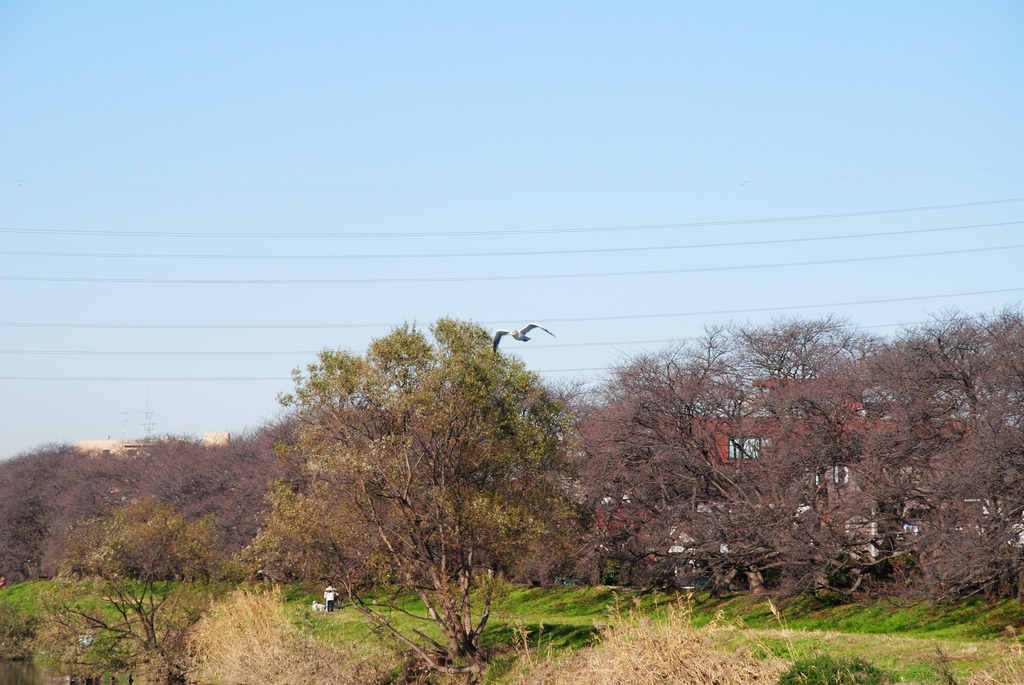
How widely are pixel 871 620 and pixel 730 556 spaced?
4.49 m

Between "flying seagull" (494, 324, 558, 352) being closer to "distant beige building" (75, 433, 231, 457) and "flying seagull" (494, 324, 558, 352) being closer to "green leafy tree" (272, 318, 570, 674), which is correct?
"green leafy tree" (272, 318, 570, 674)

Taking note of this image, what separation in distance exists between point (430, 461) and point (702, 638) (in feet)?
24.9

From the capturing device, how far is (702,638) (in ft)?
52.1

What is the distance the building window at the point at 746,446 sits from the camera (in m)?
32.4

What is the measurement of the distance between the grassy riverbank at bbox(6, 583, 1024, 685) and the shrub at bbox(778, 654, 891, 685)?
2.58 feet

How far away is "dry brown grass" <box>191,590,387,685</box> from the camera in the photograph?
24.1 meters

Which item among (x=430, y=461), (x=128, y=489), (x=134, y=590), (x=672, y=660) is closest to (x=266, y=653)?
(x=134, y=590)

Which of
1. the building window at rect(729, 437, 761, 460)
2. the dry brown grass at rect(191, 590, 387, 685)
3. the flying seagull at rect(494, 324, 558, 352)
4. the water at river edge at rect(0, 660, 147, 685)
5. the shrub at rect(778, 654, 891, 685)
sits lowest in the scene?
the water at river edge at rect(0, 660, 147, 685)

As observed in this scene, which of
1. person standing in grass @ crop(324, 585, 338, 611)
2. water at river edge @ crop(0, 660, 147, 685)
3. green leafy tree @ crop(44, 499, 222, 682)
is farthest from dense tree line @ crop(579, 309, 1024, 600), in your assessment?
water at river edge @ crop(0, 660, 147, 685)

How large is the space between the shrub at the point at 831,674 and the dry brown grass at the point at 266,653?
12808 mm

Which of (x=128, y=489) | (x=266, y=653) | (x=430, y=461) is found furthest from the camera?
(x=128, y=489)

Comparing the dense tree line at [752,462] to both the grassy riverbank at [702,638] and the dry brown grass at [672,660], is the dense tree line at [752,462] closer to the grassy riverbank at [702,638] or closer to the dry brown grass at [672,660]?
the grassy riverbank at [702,638]

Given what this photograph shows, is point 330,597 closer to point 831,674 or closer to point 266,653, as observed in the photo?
point 266,653

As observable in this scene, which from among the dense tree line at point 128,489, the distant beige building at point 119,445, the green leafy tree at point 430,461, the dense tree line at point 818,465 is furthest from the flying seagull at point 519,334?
the distant beige building at point 119,445
